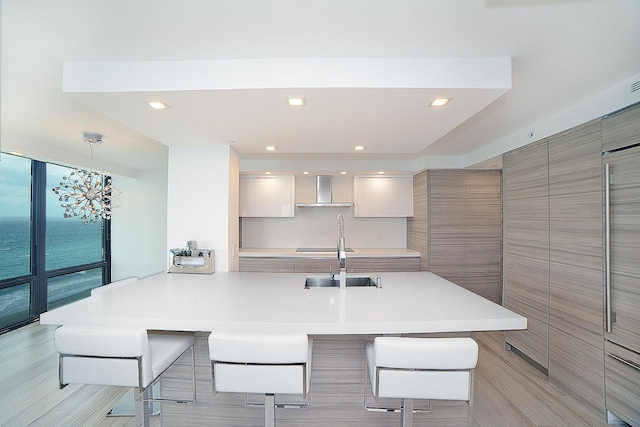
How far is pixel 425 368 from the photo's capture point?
143cm

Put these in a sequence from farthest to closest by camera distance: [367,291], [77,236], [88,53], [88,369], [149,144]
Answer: [77,236]
[149,144]
[367,291]
[88,53]
[88,369]

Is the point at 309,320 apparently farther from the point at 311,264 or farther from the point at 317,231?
the point at 317,231

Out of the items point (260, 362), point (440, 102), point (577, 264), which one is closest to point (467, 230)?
point (577, 264)

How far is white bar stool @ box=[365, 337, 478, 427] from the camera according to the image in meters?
1.42

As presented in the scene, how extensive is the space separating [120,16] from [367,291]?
217 cm

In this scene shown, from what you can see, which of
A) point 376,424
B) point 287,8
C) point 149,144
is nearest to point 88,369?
point 376,424

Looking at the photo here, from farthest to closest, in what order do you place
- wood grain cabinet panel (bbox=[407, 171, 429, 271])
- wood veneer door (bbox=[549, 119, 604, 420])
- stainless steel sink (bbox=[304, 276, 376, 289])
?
wood grain cabinet panel (bbox=[407, 171, 429, 271]) < stainless steel sink (bbox=[304, 276, 376, 289]) < wood veneer door (bbox=[549, 119, 604, 420])

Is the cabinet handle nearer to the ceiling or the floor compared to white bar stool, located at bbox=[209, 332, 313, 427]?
nearer to the floor

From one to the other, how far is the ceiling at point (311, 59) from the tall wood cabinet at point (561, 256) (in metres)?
0.48

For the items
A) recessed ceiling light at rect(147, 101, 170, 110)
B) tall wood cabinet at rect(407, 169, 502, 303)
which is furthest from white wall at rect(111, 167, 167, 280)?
A: tall wood cabinet at rect(407, 169, 502, 303)

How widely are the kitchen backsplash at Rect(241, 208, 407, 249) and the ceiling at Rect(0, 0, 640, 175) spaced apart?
9.21 ft

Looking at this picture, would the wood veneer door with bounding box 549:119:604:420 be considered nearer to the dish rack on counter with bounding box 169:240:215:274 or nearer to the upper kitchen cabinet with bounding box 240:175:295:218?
the dish rack on counter with bounding box 169:240:215:274

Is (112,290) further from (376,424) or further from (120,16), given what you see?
(376,424)

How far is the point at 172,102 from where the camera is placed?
1.98m
